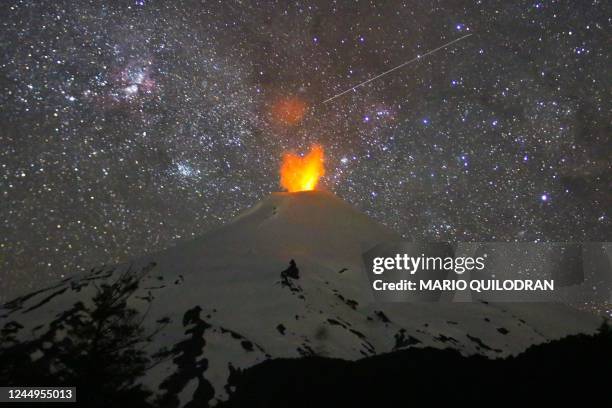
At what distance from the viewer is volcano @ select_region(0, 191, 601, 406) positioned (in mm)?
25781

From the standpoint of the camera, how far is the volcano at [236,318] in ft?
84.6

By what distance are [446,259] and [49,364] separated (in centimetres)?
3519

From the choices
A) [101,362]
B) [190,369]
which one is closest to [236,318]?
[190,369]

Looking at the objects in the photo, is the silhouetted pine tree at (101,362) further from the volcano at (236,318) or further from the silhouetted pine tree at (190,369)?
the silhouetted pine tree at (190,369)

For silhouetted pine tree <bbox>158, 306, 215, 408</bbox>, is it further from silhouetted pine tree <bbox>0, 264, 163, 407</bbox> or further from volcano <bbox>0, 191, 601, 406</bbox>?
silhouetted pine tree <bbox>0, 264, 163, 407</bbox>

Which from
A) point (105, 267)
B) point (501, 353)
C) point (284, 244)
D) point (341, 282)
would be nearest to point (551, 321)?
point (501, 353)

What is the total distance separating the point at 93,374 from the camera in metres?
17.0

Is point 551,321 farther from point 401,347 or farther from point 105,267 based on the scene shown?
point 105,267

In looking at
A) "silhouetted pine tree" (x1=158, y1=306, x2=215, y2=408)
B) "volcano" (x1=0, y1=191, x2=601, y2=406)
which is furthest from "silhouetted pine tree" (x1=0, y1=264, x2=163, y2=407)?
"silhouetted pine tree" (x1=158, y1=306, x2=215, y2=408)

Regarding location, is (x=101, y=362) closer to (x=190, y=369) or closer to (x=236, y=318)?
(x=190, y=369)

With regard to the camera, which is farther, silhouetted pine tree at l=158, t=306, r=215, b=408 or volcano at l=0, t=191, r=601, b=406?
volcano at l=0, t=191, r=601, b=406

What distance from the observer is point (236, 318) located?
34.5 metres

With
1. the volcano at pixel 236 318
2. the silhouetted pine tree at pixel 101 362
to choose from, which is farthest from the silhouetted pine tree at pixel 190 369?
the silhouetted pine tree at pixel 101 362

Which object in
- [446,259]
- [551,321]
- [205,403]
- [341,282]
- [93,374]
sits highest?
[446,259]
